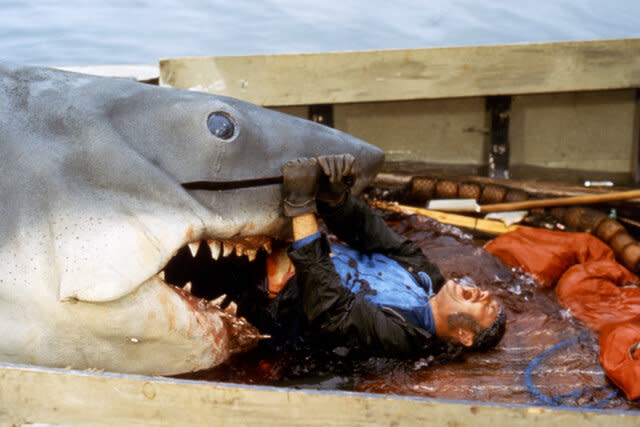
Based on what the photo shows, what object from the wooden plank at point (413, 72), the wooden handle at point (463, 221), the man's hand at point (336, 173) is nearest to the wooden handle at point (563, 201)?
the wooden handle at point (463, 221)

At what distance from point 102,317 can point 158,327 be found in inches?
6.9

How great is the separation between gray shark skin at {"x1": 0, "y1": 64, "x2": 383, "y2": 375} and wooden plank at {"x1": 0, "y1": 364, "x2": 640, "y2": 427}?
0.20 metres

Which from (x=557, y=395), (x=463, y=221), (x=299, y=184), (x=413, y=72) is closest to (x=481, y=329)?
(x=557, y=395)

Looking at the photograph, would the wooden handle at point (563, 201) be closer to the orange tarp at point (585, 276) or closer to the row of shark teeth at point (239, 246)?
the orange tarp at point (585, 276)

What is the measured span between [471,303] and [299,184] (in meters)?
0.97

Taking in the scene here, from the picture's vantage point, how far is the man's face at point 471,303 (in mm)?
2510

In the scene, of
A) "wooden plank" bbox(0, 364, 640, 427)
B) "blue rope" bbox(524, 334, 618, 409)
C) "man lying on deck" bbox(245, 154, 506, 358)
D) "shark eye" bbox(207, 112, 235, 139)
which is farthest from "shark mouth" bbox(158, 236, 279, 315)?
"blue rope" bbox(524, 334, 618, 409)

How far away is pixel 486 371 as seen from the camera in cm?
251

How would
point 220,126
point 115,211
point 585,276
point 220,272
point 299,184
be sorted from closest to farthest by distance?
point 115,211, point 220,126, point 299,184, point 220,272, point 585,276

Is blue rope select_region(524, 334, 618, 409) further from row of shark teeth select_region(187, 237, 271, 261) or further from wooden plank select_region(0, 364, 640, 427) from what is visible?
row of shark teeth select_region(187, 237, 271, 261)

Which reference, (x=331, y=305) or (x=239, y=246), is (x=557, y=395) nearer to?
(x=331, y=305)

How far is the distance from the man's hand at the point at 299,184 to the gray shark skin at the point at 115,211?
38mm

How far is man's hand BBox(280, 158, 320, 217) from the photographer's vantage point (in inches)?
80.0

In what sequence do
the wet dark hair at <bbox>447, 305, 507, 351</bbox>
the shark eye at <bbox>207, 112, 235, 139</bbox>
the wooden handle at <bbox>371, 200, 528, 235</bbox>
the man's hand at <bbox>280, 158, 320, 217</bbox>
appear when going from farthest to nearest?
1. the wooden handle at <bbox>371, 200, 528, 235</bbox>
2. the wet dark hair at <bbox>447, 305, 507, 351</bbox>
3. the man's hand at <bbox>280, 158, 320, 217</bbox>
4. the shark eye at <bbox>207, 112, 235, 139</bbox>
